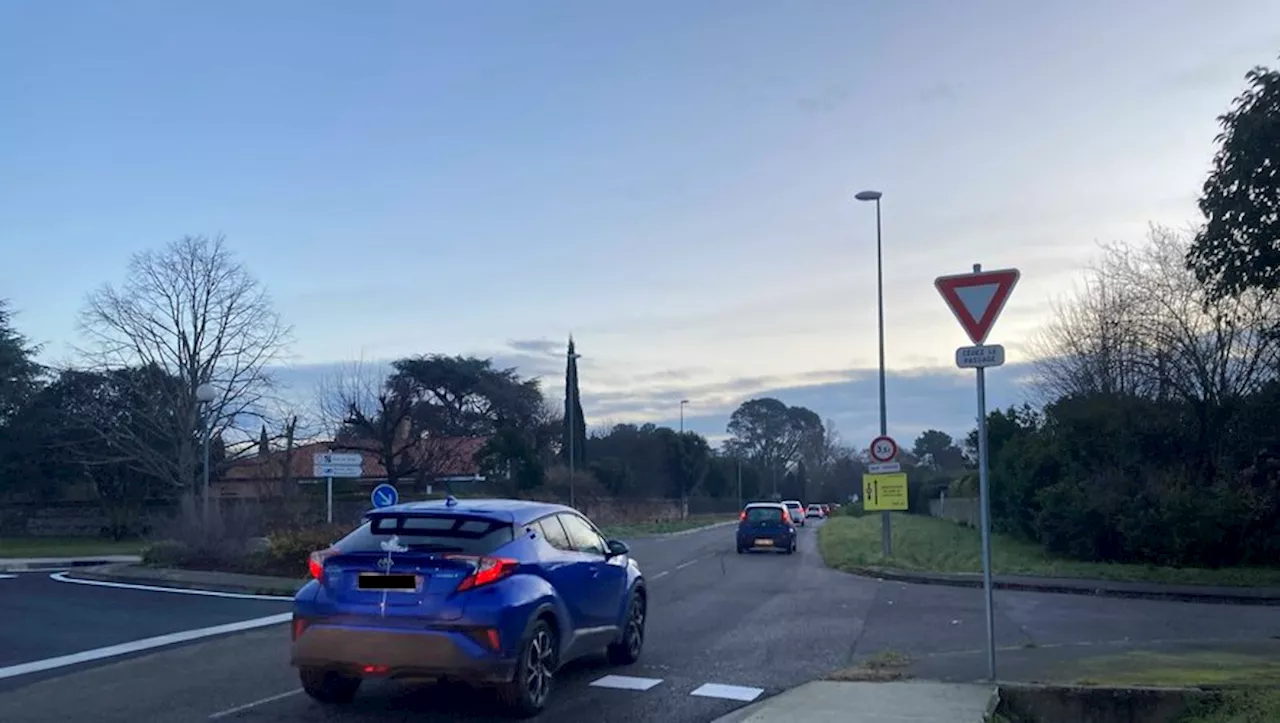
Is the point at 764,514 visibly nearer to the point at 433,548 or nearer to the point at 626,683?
the point at 626,683

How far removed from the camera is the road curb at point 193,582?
1955cm

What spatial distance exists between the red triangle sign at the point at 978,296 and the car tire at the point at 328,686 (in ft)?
19.3

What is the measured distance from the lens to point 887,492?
2773cm

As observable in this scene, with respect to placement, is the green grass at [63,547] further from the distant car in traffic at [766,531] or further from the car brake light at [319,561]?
the car brake light at [319,561]

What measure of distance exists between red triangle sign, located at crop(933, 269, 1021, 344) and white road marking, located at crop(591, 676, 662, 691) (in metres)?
4.10

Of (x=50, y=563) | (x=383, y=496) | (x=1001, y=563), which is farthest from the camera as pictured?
(x=50, y=563)

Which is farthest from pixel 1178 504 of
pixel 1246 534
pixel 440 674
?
pixel 440 674

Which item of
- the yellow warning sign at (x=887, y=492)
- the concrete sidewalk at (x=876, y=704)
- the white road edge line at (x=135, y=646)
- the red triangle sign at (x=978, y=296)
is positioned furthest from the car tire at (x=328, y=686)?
the yellow warning sign at (x=887, y=492)

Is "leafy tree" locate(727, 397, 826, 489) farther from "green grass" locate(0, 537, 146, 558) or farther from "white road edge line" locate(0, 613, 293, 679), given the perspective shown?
"white road edge line" locate(0, 613, 293, 679)

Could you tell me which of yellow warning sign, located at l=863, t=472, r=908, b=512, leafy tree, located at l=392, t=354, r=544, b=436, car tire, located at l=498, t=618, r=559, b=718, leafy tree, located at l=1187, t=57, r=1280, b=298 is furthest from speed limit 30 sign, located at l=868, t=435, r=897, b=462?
leafy tree, located at l=392, t=354, r=544, b=436

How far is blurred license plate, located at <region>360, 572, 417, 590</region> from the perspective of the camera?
328 inches

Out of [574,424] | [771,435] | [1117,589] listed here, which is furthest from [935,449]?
[1117,589]

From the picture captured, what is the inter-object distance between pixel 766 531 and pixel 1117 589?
14415 mm

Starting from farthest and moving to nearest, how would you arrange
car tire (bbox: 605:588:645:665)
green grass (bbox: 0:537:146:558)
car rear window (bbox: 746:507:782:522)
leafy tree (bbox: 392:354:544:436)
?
leafy tree (bbox: 392:354:544:436), green grass (bbox: 0:537:146:558), car rear window (bbox: 746:507:782:522), car tire (bbox: 605:588:645:665)
